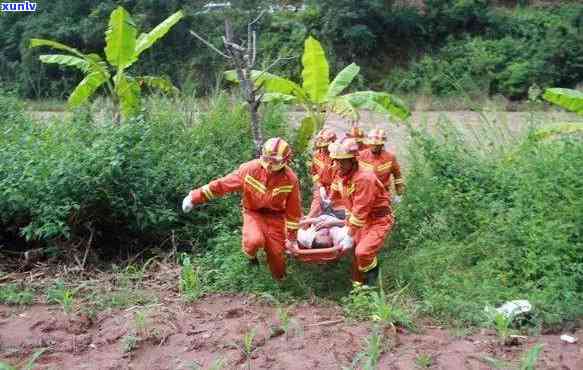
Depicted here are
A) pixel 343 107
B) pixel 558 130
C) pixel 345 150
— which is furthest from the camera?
pixel 343 107

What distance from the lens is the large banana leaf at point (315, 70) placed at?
10227mm

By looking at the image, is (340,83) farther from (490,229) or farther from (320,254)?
(320,254)

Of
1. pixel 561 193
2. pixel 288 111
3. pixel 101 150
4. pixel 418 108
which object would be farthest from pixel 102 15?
pixel 561 193

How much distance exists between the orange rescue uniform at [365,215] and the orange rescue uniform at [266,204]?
1.78ft

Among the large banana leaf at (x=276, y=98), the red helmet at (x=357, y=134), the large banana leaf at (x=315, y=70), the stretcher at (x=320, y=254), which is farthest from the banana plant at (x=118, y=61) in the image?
the stretcher at (x=320, y=254)

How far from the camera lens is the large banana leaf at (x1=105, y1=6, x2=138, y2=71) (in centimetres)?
1042

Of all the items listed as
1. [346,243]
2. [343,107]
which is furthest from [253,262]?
[343,107]

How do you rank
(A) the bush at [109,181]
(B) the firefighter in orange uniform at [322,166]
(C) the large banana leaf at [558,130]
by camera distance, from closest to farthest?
(A) the bush at [109,181] → (B) the firefighter in orange uniform at [322,166] → (C) the large banana leaf at [558,130]

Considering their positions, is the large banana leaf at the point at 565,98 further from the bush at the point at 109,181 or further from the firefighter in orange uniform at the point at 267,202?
the firefighter in orange uniform at the point at 267,202

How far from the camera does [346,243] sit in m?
6.64

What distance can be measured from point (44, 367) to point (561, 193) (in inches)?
201

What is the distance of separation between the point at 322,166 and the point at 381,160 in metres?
0.76

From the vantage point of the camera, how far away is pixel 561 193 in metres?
7.14

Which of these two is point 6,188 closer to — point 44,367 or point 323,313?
point 44,367
